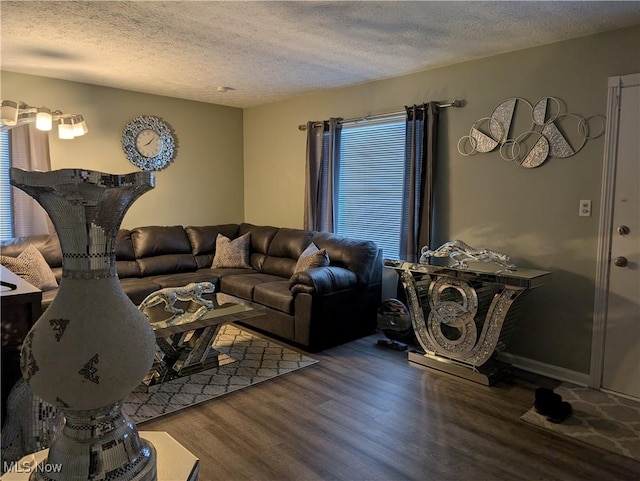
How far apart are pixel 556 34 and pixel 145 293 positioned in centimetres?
398

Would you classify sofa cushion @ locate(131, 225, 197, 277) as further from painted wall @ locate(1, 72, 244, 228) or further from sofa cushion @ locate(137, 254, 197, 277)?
painted wall @ locate(1, 72, 244, 228)

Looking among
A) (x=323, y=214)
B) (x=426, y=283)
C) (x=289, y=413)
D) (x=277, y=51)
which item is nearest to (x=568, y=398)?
(x=426, y=283)

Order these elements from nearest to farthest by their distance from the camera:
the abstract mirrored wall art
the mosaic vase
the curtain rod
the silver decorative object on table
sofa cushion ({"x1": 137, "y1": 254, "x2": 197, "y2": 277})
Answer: the mosaic vase → the abstract mirrored wall art → the silver decorative object on table → the curtain rod → sofa cushion ({"x1": 137, "y1": 254, "x2": 197, "y2": 277})

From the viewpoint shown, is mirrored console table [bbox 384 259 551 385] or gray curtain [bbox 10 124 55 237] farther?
gray curtain [bbox 10 124 55 237]

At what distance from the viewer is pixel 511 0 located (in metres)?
2.56

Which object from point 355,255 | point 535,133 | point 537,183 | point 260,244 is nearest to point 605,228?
point 537,183

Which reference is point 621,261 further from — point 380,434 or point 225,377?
point 225,377

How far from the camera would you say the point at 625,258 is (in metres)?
3.00

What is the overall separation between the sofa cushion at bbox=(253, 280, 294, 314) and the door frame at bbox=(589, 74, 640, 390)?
235cm

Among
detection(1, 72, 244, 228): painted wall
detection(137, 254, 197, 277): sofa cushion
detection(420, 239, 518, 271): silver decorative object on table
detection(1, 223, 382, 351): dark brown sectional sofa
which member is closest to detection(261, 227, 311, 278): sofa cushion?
detection(1, 223, 382, 351): dark brown sectional sofa

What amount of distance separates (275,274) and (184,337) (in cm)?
173

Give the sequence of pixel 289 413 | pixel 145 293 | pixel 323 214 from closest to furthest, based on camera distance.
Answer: pixel 289 413 → pixel 145 293 → pixel 323 214

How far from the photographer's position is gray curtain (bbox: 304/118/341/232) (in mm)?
4863

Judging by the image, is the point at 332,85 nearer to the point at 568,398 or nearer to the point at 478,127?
the point at 478,127
